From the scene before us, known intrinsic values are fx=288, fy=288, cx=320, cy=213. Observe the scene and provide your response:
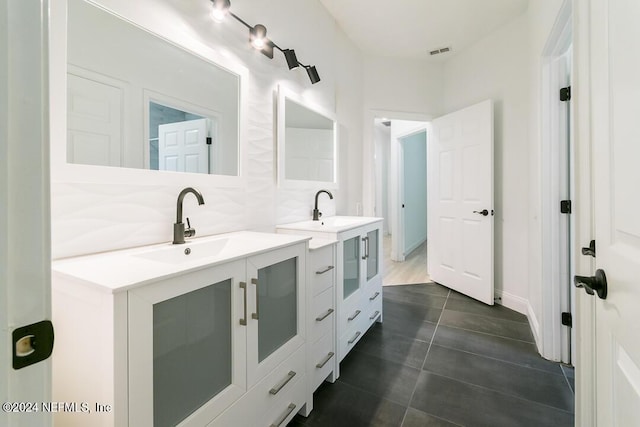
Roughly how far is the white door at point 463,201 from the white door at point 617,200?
2.24 metres

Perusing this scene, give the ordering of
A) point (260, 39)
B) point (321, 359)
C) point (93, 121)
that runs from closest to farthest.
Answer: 1. point (93, 121)
2. point (321, 359)
3. point (260, 39)

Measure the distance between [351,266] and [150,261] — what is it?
1.36 meters

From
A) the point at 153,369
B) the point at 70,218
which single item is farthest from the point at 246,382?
the point at 70,218

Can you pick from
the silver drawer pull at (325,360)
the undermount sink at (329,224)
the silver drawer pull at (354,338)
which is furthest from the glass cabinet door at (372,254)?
the silver drawer pull at (325,360)

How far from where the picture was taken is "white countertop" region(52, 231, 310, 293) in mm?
755

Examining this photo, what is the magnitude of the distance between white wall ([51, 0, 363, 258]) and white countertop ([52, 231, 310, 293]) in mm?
99

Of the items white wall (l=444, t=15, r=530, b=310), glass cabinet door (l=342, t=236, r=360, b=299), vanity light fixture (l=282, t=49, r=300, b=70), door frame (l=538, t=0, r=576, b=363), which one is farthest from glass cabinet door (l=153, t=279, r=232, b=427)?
white wall (l=444, t=15, r=530, b=310)

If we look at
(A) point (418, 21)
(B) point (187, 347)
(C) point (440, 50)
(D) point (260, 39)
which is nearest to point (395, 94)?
(C) point (440, 50)

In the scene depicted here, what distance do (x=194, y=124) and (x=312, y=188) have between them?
1118mm

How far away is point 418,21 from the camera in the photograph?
2.76 metres

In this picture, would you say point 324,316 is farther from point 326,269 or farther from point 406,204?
point 406,204

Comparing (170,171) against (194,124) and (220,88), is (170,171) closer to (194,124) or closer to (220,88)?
(194,124)

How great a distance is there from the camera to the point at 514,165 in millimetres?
2771

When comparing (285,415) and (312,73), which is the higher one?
(312,73)
